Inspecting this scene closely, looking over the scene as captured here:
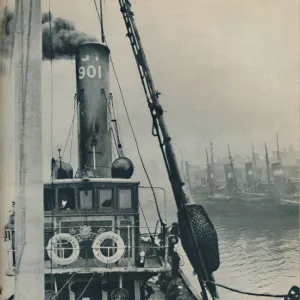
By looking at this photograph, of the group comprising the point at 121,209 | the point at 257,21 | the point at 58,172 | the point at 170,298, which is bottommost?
the point at 170,298

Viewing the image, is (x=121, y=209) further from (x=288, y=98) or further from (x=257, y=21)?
(x=257, y=21)

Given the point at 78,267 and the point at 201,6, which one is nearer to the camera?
the point at 201,6

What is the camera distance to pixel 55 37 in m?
4.18

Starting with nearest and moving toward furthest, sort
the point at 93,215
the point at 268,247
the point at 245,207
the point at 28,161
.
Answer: the point at 28,161 → the point at 93,215 → the point at 268,247 → the point at 245,207

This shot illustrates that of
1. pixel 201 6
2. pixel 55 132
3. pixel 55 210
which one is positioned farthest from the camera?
pixel 55 210

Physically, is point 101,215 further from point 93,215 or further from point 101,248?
point 101,248

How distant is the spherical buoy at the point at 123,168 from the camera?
4.21m

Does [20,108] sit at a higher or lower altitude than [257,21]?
lower

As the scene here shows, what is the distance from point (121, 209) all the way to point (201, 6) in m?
1.94

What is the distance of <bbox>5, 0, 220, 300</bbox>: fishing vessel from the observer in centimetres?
370

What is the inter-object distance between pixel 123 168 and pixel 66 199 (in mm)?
608

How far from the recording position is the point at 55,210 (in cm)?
410

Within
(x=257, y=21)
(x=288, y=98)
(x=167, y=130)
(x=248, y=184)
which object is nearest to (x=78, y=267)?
(x=167, y=130)

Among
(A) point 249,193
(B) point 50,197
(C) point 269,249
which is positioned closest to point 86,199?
(B) point 50,197
